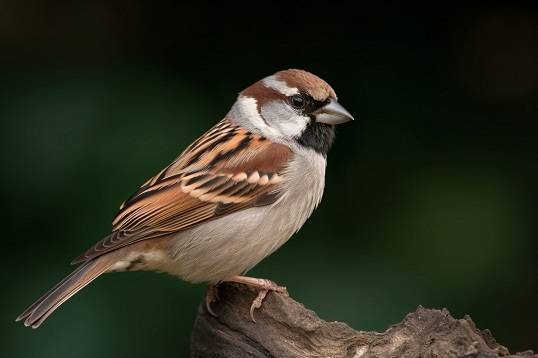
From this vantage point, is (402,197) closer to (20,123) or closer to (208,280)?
(208,280)

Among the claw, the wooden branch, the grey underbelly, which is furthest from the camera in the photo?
the grey underbelly

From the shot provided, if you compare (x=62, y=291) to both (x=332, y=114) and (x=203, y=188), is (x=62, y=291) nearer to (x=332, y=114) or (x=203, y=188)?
(x=203, y=188)

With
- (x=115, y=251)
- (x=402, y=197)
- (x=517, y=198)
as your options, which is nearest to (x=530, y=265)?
(x=517, y=198)

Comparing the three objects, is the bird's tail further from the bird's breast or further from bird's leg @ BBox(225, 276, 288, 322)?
bird's leg @ BBox(225, 276, 288, 322)

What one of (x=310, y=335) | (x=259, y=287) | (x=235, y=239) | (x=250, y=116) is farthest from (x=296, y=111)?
(x=310, y=335)

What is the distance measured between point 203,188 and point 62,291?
2.03 feet

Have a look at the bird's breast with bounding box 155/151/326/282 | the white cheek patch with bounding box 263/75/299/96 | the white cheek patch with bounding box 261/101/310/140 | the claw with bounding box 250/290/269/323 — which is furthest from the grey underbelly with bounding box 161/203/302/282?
the white cheek patch with bounding box 263/75/299/96

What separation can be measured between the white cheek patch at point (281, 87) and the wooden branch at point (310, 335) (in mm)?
754

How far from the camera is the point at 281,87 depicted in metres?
3.85

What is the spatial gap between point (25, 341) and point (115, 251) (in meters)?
0.79

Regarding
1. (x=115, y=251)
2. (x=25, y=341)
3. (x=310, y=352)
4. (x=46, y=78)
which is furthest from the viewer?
(x=46, y=78)

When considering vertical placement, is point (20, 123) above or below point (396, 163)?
above

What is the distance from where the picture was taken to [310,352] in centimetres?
308

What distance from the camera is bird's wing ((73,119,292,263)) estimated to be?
3561 millimetres
